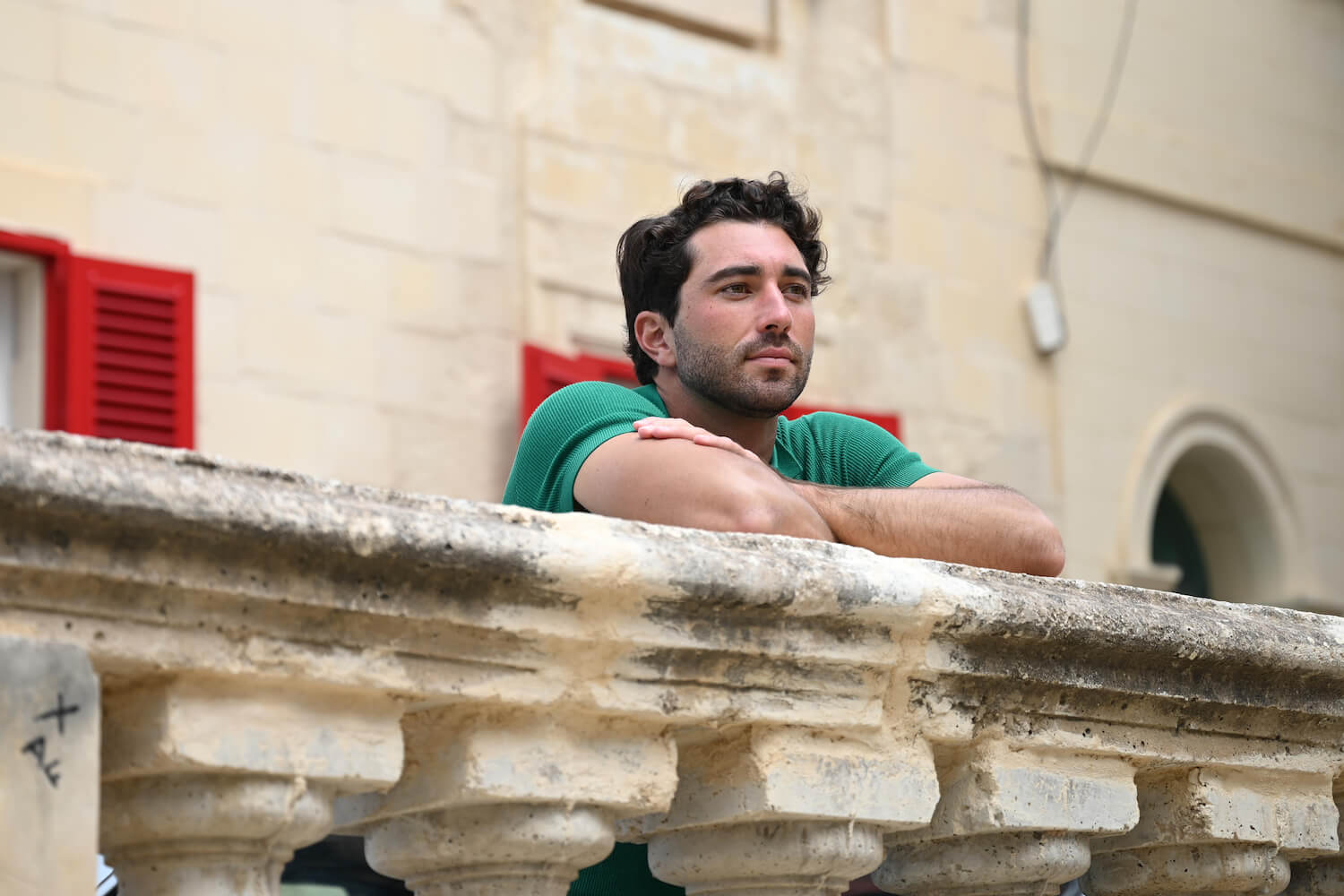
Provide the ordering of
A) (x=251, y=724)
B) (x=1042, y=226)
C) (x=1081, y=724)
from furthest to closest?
(x=1042, y=226)
(x=1081, y=724)
(x=251, y=724)

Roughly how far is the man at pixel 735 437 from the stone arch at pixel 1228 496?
5.60m

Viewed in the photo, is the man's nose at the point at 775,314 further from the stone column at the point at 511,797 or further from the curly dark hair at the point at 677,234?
the stone column at the point at 511,797

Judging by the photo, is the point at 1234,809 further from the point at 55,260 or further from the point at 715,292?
the point at 55,260

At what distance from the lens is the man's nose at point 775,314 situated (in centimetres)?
259

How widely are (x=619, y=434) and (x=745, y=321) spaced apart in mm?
422

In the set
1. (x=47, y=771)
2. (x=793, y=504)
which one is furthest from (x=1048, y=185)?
(x=47, y=771)

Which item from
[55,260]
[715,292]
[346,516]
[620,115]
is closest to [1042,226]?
[620,115]

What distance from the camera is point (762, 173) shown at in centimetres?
692

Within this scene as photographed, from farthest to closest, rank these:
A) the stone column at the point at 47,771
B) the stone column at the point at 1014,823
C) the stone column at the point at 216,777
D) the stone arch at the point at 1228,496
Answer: the stone arch at the point at 1228,496 < the stone column at the point at 1014,823 < the stone column at the point at 216,777 < the stone column at the point at 47,771

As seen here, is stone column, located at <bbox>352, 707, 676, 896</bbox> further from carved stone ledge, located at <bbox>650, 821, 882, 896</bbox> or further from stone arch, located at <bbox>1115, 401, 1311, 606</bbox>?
stone arch, located at <bbox>1115, 401, 1311, 606</bbox>

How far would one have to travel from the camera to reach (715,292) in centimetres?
265

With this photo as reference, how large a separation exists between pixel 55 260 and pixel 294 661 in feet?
13.6

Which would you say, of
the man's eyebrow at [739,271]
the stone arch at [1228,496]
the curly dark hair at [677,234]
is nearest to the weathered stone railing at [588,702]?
the man's eyebrow at [739,271]

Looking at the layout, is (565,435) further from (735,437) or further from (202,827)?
(202,827)
